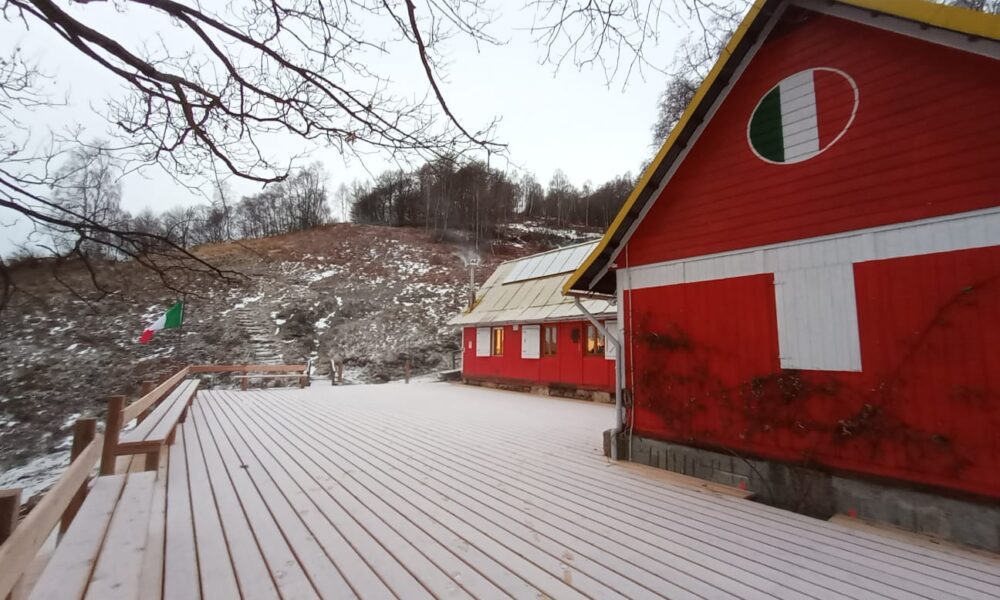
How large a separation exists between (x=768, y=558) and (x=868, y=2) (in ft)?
16.1

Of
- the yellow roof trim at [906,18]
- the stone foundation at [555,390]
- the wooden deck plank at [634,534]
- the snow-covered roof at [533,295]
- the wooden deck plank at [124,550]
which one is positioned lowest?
the stone foundation at [555,390]

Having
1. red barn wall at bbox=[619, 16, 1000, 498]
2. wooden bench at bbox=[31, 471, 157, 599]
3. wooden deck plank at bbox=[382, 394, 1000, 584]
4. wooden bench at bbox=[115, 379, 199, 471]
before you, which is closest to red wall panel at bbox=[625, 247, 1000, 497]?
red barn wall at bbox=[619, 16, 1000, 498]

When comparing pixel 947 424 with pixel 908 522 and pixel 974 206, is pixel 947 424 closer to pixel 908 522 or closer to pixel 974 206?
pixel 908 522

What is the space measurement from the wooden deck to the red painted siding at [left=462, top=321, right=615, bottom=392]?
6.19 m

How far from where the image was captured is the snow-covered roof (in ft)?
42.9

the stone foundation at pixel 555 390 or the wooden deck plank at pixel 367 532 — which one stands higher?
the wooden deck plank at pixel 367 532

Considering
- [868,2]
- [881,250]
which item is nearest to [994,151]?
[881,250]

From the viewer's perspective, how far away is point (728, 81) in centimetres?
526

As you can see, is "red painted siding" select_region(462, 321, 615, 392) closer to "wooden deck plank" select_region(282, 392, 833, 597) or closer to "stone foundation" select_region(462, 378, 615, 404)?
"stone foundation" select_region(462, 378, 615, 404)

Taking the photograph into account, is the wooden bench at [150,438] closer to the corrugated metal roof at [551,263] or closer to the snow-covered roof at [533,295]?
the snow-covered roof at [533,295]

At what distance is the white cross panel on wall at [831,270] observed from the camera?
374 centimetres

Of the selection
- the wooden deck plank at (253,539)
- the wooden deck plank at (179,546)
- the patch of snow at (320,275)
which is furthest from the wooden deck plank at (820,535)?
the patch of snow at (320,275)

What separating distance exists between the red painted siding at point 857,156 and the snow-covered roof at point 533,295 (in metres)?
6.45

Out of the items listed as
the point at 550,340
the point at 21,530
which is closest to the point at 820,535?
the point at 21,530
